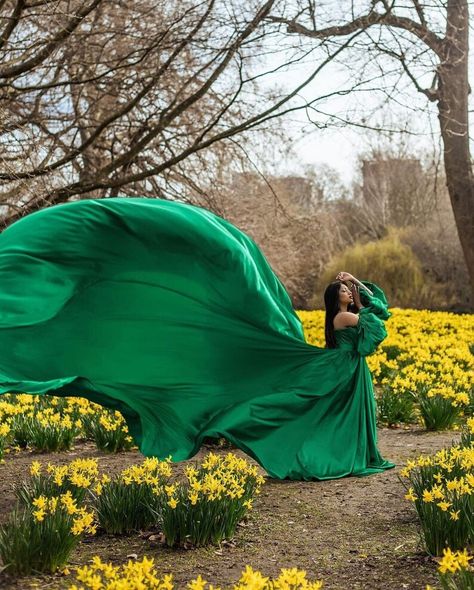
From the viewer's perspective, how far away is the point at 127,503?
14.5 feet

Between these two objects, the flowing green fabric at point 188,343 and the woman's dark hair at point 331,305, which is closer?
the flowing green fabric at point 188,343

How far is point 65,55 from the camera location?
9.06 m

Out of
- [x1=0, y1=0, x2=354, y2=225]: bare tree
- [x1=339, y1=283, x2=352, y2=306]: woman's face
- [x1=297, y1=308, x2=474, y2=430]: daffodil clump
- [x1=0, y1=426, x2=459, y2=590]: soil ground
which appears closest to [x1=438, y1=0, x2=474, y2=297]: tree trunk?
[x1=297, y1=308, x2=474, y2=430]: daffodil clump

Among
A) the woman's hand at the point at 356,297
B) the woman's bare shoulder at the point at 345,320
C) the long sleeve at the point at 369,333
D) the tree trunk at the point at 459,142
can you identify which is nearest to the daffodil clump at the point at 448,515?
the long sleeve at the point at 369,333

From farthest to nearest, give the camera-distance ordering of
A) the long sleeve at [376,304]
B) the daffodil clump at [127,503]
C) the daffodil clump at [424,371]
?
the daffodil clump at [424,371] → the long sleeve at [376,304] → the daffodil clump at [127,503]

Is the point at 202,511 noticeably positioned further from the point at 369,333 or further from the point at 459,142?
the point at 459,142

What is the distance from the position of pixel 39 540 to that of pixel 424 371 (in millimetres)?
6784

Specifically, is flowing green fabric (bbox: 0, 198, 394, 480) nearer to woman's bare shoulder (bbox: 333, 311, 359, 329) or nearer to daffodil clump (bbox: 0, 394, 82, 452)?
woman's bare shoulder (bbox: 333, 311, 359, 329)

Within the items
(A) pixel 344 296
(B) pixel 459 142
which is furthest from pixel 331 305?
(B) pixel 459 142

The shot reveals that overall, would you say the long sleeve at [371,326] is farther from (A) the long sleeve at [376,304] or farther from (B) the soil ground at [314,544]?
(B) the soil ground at [314,544]

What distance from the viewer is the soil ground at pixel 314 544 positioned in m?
3.84

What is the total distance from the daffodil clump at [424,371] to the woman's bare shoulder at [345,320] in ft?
5.92

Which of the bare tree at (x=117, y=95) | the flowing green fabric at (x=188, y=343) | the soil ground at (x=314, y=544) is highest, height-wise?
the bare tree at (x=117, y=95)

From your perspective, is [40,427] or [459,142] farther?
[459,142]
